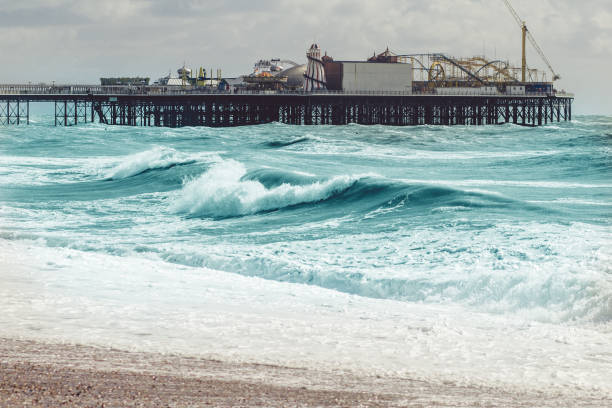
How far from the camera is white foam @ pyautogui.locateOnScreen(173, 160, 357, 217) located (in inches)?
747

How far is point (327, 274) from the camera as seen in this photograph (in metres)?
11.0

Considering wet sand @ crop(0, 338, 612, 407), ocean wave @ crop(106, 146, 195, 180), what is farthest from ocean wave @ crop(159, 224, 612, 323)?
ocean wave @ crop(106, 146, 195, 180)

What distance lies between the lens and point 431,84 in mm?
93875

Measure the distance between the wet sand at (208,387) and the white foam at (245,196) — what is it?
11.7 meters

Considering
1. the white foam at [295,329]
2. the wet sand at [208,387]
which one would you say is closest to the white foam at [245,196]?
the white foam at [295,329]

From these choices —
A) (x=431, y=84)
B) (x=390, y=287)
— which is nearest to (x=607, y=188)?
(x=390, y=287)

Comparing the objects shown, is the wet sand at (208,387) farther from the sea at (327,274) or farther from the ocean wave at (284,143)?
the ocean wave at (284,143)

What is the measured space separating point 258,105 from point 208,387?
257 feet

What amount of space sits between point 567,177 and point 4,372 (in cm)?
2378

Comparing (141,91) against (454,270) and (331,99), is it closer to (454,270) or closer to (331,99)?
(331,99)

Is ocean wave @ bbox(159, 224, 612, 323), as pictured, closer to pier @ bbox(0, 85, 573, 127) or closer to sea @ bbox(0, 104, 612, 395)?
sea @ bbox(0, 104, 612, 395)

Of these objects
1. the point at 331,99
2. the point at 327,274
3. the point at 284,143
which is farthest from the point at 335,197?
the point at 331,99

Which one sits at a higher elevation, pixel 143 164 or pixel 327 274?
pixel 143 164

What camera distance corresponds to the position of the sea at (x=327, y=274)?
7.35 metres
